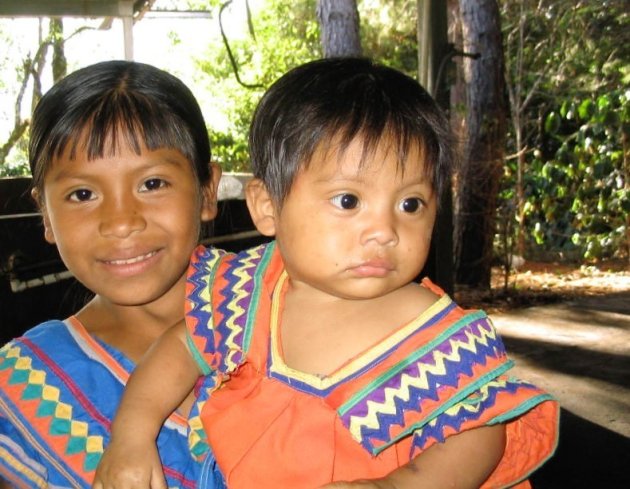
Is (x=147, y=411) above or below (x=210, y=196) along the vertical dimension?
below

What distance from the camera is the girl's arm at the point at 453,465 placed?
1071 millimetres

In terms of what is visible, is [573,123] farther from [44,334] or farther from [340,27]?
[44,334]

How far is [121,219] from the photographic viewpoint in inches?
52.4

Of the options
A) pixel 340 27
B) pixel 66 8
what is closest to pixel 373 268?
pixel 340 27

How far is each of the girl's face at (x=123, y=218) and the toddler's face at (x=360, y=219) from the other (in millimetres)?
297

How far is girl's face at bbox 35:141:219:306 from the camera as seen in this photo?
1346 mm

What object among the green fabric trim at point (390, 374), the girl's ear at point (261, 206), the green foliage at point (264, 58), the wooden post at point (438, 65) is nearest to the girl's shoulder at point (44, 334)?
the girl's ear at point (261, 206)

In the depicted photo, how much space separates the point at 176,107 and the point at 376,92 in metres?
0.45

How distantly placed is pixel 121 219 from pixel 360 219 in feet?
1.53

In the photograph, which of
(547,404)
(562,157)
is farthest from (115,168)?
(562,157)

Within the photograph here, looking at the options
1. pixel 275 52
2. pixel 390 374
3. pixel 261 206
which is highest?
pixel 275 52

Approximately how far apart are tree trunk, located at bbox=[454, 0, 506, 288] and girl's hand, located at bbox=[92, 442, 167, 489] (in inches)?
219

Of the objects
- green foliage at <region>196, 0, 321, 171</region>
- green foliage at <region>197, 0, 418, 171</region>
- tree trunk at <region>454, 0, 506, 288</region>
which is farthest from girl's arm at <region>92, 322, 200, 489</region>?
green foliage at <region>196, 0, 321, 171</region>

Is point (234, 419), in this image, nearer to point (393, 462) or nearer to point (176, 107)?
point (393, 462)
